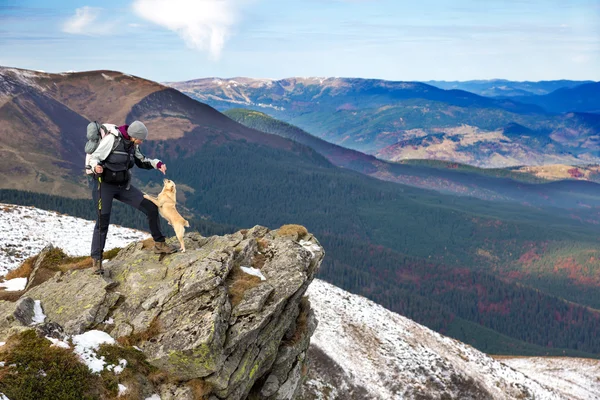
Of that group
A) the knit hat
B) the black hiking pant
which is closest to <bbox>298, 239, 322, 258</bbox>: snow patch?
the black hiking pant

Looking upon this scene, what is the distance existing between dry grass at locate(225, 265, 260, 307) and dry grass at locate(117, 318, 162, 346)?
2952 millimetres

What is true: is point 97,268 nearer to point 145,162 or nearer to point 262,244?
point 145,162

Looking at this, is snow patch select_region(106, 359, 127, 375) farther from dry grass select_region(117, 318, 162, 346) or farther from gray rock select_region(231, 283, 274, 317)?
gray rock select_region(231, 283, 274, 317)

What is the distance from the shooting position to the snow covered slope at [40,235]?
44.5 m

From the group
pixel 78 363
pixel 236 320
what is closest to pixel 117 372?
pixel 78 363

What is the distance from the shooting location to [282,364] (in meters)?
22.1

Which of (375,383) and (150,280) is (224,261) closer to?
(150,280)

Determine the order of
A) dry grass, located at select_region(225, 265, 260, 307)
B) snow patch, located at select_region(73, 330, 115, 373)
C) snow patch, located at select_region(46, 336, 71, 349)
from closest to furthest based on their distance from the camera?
snow patch, located at select_region(46, 336, 71, 349)
snow patch, located at select_region(73, 330, 115, 373)
dry grass, located at select_region(225, 265, 260, 307)

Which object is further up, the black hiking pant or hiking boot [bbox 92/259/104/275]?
the black hiking pant

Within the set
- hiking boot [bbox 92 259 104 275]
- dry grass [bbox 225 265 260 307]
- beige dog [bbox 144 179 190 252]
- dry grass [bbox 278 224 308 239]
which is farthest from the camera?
dry grass [bbox 278 224 308 239]

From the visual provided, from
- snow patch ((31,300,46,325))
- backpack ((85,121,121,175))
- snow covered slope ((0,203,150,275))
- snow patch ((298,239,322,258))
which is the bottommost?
snow covered slope ((0,203,150,275))

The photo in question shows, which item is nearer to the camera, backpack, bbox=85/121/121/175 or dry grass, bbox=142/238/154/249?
backpack, bbox=85/121/121/175

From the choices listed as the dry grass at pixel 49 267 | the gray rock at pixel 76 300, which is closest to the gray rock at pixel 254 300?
the gray rock at pixel 76 300

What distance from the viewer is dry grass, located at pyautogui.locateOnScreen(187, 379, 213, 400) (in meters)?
15.8
